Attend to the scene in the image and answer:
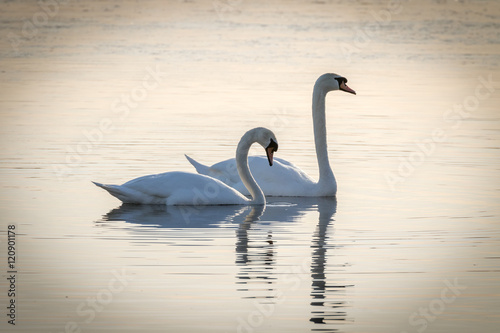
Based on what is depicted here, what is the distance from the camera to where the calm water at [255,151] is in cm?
773

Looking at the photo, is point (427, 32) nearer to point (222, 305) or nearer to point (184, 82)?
point (184, 82)

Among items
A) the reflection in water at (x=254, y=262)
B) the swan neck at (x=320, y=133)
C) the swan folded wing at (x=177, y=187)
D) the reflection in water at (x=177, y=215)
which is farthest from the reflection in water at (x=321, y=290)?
the swan neck at (x=320, y=133)

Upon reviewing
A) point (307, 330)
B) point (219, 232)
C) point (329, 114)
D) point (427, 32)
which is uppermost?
point (427, 32)

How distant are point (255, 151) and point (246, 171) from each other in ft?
16.2

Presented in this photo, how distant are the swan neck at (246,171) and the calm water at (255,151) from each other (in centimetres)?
21

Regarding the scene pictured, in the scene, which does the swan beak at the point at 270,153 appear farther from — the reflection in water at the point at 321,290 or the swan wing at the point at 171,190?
the reflection in water at the point at 321,290

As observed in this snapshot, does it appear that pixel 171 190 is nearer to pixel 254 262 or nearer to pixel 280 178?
pixel 280 178

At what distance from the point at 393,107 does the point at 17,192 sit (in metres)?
9.61

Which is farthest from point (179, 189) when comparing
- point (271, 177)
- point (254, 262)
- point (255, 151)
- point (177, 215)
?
point (255, 151)

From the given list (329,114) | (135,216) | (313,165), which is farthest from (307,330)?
A: (329,114)

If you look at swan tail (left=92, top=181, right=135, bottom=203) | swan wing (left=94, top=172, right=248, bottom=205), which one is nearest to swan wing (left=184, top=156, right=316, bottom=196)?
swan wing (left=94, top=172, right=248, bottom=205)

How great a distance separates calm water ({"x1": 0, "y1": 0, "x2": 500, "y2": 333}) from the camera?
7.73 m

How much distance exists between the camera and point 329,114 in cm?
1930

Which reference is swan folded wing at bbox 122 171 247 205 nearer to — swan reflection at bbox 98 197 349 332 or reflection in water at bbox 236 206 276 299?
swan reflection at bbox 98 197 349 332
